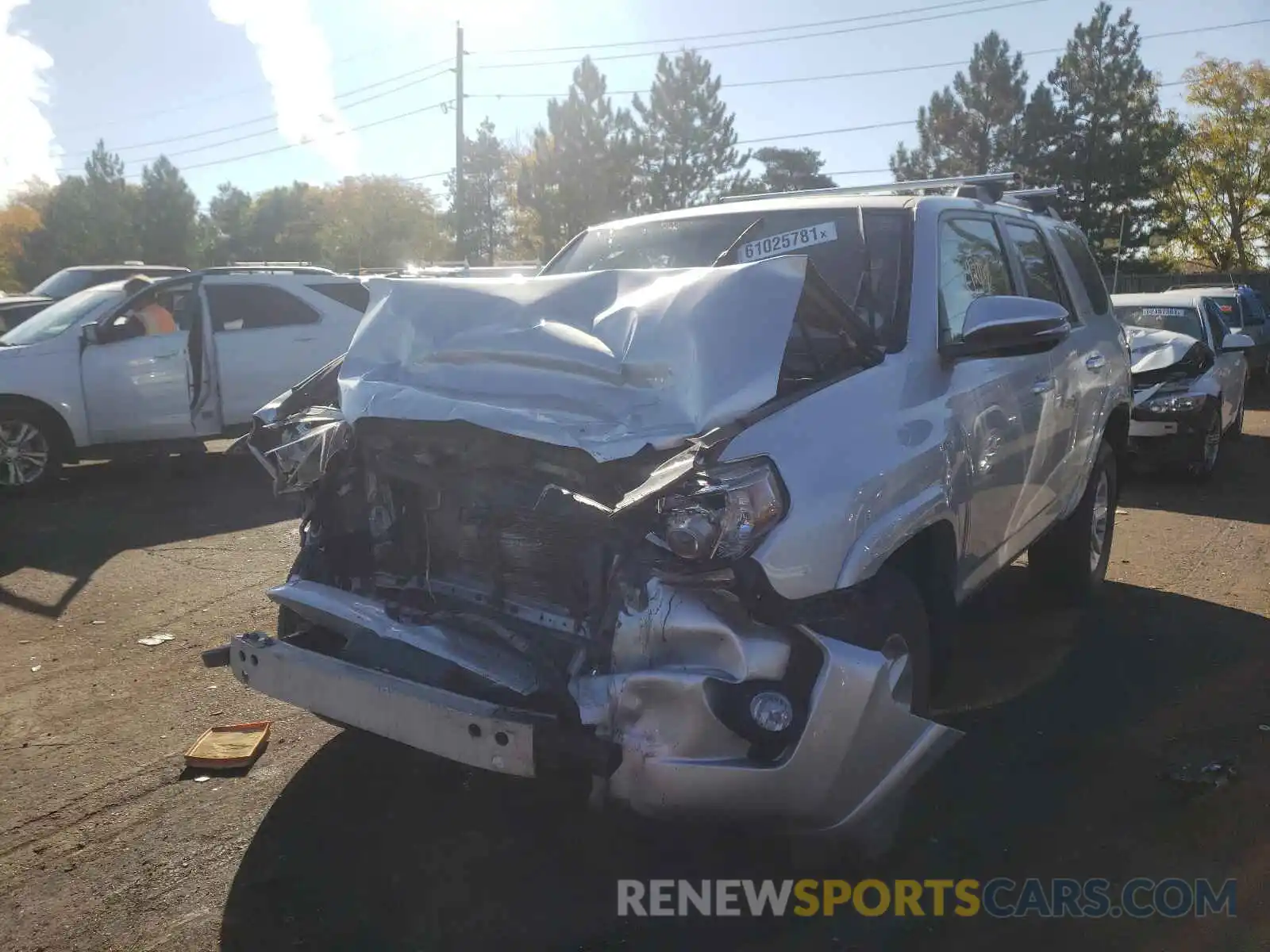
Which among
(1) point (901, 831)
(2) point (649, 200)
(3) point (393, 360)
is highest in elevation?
(2) point (649, 200)

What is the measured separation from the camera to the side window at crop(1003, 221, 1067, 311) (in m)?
4.87

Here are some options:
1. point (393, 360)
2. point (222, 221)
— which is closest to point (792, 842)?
point (393, 360)

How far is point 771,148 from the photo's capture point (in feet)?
142

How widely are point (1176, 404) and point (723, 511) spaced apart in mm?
7956

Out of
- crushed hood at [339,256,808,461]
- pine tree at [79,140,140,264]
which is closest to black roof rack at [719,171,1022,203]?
crushed hood at [339,256,808,461]

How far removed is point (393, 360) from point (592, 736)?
63.0 inches

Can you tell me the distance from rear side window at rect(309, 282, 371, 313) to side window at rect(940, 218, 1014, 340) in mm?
6955

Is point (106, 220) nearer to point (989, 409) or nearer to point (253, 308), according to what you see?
point (253, 308)

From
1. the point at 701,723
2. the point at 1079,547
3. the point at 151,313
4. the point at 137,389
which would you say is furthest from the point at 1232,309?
the point at 701,723

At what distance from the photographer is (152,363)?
29.6 ft

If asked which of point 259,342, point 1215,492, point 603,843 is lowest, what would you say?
point 1215,492

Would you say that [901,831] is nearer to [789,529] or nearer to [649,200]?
[789,529]
